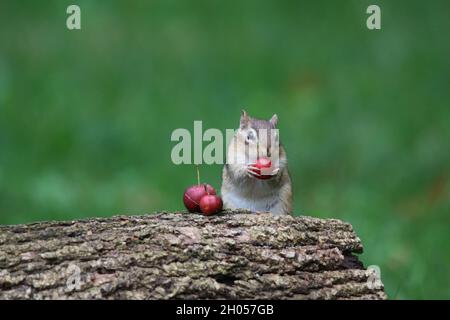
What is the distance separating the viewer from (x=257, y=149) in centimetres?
535

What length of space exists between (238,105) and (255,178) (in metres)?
5.10

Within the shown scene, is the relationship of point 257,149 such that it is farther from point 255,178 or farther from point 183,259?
point 183,259

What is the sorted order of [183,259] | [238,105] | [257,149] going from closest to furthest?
[183,259], [257,149], [238,105]

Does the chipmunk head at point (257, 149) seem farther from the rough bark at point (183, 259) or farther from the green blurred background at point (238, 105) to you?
the green blurred background at point (238, 105)

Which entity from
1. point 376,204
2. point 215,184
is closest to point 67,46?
point 215,184

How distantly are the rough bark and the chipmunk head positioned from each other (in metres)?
0.64

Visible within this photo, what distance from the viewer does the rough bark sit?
13.6 feet

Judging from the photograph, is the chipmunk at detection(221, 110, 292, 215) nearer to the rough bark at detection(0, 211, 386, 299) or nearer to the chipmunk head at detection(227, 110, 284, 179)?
the chipmunk head at detection(227, 110, 284, 179)

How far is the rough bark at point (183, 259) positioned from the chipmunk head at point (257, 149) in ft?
2.09

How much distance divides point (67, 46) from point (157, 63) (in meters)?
1.20

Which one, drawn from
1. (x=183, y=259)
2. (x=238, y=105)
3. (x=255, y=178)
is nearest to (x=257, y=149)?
(x=255, y=178)

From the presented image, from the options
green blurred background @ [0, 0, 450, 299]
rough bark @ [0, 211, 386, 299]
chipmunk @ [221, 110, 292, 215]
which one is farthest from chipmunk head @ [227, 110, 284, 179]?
green blurred background @ [0, 0, 450, 299]
